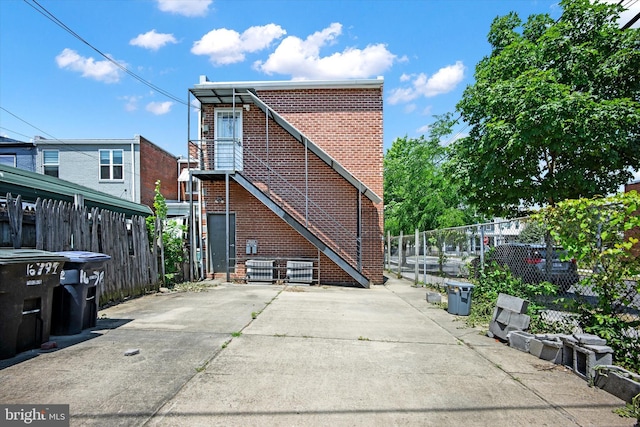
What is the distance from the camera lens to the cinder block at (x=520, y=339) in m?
5.67

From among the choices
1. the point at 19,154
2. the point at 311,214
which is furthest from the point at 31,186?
the point at 19,154

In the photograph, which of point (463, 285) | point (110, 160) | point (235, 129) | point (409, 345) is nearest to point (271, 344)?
point (409, 345)

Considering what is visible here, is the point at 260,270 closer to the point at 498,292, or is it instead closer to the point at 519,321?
the point at 498,292

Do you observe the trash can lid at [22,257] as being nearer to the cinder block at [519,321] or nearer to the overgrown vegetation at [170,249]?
the overgrown vegetation at [170,249]

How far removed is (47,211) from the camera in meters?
6.75

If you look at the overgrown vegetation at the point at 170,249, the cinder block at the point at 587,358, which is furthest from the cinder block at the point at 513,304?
the overgrown vegetation at the point at 170,249

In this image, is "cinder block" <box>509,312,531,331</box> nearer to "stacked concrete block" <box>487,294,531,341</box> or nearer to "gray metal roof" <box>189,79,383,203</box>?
"stacked concrete block" <box>487,294,531,341</box>

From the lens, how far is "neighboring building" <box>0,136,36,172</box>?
71.9ft

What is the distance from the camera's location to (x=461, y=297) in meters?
8.23

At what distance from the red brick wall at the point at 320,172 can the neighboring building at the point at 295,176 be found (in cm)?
4

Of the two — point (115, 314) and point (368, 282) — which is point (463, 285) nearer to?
point (368, 282)

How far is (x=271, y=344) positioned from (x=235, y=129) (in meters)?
10.1

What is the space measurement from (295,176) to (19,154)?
18240mm

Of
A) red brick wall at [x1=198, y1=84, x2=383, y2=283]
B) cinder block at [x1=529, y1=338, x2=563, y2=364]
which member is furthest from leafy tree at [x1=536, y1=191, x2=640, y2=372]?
red brick wall at [x1=198, y1=84, x2=383, y2=283]
